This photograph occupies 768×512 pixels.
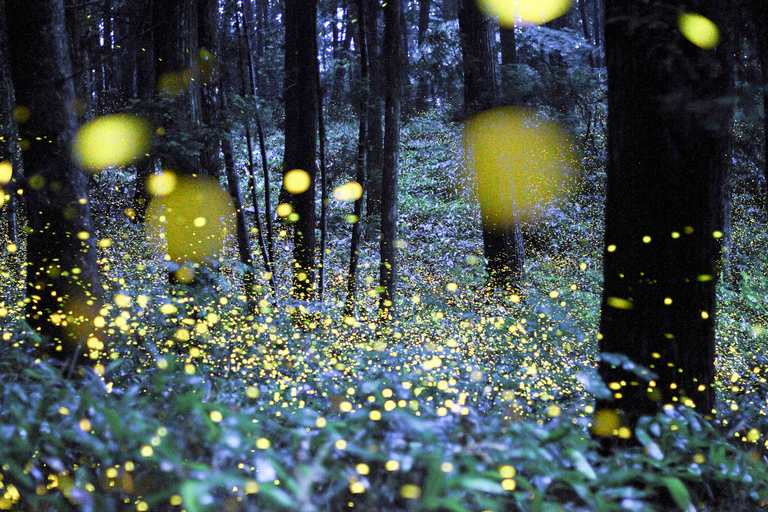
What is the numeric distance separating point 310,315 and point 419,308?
2.73m

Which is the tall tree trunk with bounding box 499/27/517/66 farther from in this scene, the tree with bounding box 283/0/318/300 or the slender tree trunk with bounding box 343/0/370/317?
the tree with bounding box 283/0/318/300

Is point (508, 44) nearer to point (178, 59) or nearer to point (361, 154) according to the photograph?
point (361, 154)

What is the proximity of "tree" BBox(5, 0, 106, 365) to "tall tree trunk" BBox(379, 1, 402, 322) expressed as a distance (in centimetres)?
562

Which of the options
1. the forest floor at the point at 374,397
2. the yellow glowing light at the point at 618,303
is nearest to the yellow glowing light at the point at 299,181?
the forest floor at the point at 374,397

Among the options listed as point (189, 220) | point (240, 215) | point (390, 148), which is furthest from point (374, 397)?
point (390, 148)

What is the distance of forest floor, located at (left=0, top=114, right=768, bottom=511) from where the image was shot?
2.25 meters

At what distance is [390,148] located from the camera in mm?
9945

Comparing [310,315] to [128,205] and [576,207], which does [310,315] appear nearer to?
[128,205]

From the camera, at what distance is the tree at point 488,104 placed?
10766mm

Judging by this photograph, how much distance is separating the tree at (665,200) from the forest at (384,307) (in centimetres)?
2

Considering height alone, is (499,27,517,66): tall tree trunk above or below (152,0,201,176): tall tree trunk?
above

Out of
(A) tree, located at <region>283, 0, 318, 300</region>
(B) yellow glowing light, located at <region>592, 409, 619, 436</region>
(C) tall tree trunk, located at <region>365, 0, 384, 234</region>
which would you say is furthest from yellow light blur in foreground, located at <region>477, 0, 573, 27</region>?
(B) yellow glowing light, located at <region>592, 409, 619, 436</region>

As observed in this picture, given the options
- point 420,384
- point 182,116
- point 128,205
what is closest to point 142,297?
point 182,116

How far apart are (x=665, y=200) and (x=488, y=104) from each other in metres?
7.91
